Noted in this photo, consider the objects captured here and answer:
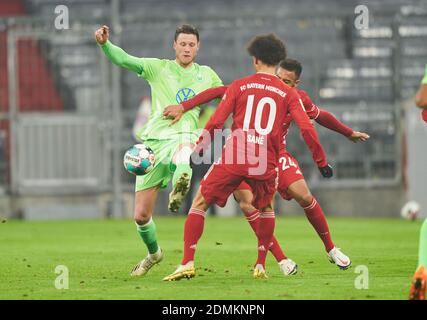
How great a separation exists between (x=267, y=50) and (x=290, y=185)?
56.8 inches

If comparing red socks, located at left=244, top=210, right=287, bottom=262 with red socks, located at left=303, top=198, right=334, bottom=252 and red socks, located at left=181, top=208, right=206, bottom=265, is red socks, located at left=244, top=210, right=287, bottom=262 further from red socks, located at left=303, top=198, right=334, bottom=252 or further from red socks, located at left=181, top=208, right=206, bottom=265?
red socks, located at left=181, top=208, right=206, bottom=265

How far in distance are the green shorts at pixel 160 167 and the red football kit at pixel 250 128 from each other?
843mm

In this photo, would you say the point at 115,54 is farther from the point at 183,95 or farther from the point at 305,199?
the point at 305,199

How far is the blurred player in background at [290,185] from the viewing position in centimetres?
920

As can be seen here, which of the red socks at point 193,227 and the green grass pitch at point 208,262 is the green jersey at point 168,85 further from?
the green grass pitch at point 208,262

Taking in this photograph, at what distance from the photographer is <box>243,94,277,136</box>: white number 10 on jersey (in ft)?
28.1

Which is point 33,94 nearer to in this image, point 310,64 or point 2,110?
point 2,110

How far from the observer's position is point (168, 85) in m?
9.59

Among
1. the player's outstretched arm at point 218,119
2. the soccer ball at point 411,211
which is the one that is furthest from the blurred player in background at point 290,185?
the soccer ball at point 411,211

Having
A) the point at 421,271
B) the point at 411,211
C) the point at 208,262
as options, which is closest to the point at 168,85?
the point at 208,262

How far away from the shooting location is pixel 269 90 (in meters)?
8.62

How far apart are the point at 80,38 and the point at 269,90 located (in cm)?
1552

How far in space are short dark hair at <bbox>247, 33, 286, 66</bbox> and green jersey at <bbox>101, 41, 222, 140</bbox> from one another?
1.00 metres

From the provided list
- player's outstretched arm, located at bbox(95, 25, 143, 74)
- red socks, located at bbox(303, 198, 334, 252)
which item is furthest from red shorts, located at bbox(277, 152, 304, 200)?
player's outstretched arm, located at bbox(95, 25, 143, 74)
